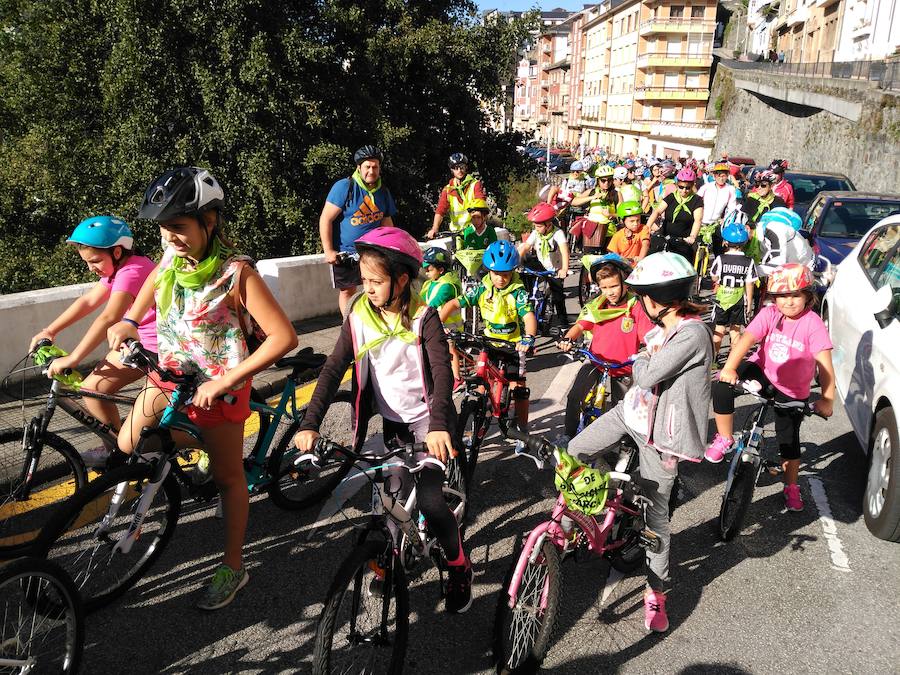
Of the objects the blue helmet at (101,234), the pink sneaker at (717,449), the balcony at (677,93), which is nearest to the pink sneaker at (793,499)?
the pink sneaker at (717,449)

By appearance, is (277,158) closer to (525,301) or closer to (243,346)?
(525,301)

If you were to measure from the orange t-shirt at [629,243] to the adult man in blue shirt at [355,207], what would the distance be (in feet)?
10.3

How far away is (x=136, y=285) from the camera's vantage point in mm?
4184

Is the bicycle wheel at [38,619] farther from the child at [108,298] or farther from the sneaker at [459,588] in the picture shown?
the sneaker at [459,588]

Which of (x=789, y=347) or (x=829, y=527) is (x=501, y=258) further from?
(x=829, y=527)

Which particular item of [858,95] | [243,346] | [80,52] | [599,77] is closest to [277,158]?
[80,52]

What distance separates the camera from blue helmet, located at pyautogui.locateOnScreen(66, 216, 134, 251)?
410 centimetres

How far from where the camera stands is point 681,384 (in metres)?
3.47

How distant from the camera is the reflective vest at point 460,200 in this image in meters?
8.87

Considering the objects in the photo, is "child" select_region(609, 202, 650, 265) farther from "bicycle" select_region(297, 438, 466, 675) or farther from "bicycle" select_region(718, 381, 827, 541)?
"bicycle" select_region(297, 438, 466, 675)

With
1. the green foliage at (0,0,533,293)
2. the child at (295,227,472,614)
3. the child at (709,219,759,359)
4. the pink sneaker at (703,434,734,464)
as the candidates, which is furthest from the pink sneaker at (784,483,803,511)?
the green foliage at (0,0,533,293)

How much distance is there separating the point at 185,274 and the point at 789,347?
3.75m

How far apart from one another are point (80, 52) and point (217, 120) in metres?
4.04

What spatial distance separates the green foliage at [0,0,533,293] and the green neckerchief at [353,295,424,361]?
1214 cm
